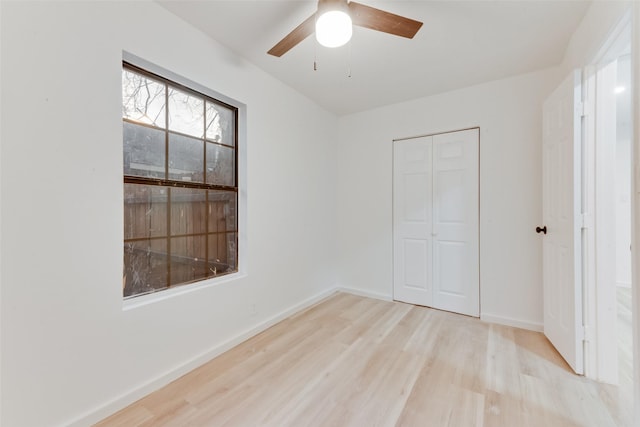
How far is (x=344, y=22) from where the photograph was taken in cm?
143

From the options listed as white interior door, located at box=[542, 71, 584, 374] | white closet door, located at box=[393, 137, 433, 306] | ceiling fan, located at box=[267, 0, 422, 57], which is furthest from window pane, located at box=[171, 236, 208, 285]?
white interior door, located at box=[542, 71, 584, 374]

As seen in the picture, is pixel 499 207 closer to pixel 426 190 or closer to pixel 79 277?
pixel 426 190

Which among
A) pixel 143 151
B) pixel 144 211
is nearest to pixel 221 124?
pixel 143 151

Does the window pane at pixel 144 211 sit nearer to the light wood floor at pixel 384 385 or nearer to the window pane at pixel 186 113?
the window pane at pixel 186 113

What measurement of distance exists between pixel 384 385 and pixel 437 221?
2.04 m

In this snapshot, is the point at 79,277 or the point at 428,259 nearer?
the point at 79,277

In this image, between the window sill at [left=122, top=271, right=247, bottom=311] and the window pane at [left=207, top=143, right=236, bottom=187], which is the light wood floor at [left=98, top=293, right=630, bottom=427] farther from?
the window pane at [left=207, top=143, right=236, bottom=187]

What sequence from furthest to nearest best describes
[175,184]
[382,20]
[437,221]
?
[437,221], [175,184], [382,20]

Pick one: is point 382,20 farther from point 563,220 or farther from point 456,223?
point 456,223

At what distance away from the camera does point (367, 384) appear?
1.86 m

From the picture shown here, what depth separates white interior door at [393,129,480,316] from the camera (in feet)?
9.91

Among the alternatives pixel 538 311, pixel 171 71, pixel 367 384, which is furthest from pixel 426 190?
pixel 171 71

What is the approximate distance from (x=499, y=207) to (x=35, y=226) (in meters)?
3.74

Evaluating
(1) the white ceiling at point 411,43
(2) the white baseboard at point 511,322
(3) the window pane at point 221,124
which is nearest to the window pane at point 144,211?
(3) the window pane at point 221,124
